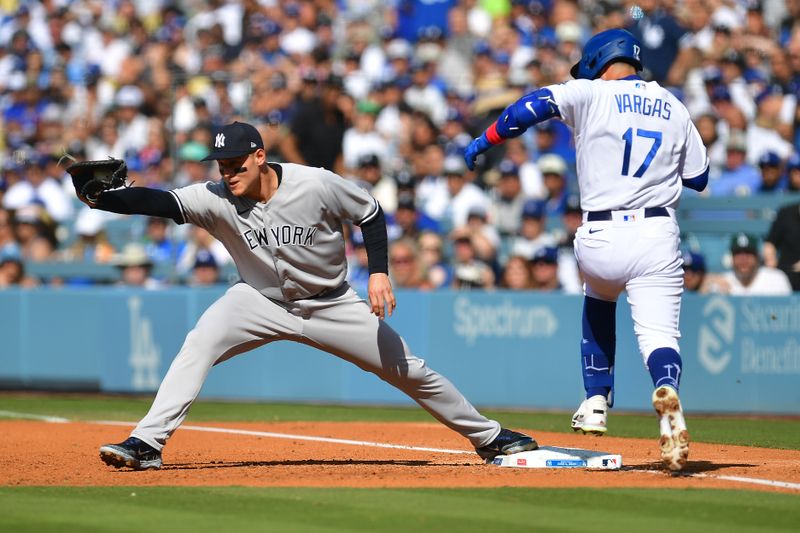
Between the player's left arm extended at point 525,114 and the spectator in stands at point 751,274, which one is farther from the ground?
the player's left arm extended at point 525,114

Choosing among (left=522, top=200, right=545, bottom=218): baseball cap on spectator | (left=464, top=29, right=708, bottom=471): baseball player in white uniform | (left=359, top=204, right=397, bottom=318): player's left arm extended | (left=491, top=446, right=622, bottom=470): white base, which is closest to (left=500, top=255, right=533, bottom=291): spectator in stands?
(left=522, top=200, right=545, bottom=218): baseball cap on spectator

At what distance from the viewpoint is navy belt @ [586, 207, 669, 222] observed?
7.18 meters

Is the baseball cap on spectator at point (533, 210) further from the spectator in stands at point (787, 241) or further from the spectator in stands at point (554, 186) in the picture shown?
the spectator in stands at point (787, 241)

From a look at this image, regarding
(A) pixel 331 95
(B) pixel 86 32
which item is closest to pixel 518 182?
(A) pixel 331 95

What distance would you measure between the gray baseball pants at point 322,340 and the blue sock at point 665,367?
114 cm

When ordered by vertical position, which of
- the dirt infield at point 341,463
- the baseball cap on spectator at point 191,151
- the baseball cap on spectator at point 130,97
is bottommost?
the dirt infield at point 341,463

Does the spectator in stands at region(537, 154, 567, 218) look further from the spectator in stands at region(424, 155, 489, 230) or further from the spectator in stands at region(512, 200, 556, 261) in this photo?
the spectator in stands at region(424, 155, 489, 230)

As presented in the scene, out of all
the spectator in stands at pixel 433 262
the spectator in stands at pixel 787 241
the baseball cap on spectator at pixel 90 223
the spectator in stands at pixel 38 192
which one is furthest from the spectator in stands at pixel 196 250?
the spectator in stands at pixel 787 241

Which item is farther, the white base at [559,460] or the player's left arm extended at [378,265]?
→ the white base at [559,460]

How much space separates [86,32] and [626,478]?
18.1 metres

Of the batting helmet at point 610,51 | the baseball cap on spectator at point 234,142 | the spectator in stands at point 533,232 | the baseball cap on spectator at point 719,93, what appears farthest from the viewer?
the baseball cap on spectator at point 719,93

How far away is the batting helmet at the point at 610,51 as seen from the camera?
743 centimetres

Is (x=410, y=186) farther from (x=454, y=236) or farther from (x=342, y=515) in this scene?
(x=342, y=515)

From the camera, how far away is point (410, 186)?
15773 mm
